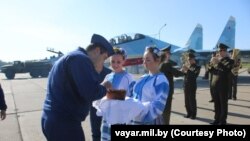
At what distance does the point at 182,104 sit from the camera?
11.6 metres

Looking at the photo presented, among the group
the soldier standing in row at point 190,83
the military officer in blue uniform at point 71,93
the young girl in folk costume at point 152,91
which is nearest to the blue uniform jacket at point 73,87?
the military officer in blue uniform at point 71,93

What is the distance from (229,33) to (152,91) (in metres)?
35.0

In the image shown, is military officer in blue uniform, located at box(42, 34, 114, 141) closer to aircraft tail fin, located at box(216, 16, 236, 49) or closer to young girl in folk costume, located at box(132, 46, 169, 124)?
young girl in folk costume, located at box(132, 46, 169, 124)

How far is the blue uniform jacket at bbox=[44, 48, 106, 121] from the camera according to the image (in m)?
2.60

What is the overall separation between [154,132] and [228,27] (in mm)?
35562

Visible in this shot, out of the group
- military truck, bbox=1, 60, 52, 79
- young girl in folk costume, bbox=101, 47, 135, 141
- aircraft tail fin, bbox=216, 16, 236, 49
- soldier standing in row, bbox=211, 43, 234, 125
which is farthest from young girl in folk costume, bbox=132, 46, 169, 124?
military truck, bbox=1, 60, 52, 79

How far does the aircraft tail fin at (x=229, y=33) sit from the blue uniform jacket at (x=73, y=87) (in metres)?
35.0

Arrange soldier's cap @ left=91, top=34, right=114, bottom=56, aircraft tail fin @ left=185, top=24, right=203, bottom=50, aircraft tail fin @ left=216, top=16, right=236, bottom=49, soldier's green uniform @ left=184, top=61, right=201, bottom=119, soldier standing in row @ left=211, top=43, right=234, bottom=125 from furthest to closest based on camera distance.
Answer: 1. aircraft tail fin @ left=185, top=24, right=203, bottom=50
2. aircraft tail fin @ left=216, top=16, right=236, bottom=49
3. soldier's green uniform @ left=184, top=61, right=201, bottom=119
4. soldier standing in row @ left=211, top=43, right=234, bottom=125
5. soldier's cap @ left=91, top=34, right=114, bottom=56

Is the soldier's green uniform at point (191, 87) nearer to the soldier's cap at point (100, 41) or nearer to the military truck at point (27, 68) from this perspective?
the soldier's cap at point (100, 41)

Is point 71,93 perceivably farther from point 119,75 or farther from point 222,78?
point 222,78

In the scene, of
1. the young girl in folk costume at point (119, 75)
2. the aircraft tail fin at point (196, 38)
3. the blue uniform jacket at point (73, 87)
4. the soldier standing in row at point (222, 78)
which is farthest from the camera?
the aircraft tail fin at point (196, 38)

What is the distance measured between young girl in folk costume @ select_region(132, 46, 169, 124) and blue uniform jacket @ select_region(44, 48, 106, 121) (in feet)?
2.30

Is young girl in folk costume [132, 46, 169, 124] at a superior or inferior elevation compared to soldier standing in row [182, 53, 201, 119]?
superior

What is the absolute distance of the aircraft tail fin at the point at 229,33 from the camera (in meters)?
35.9
